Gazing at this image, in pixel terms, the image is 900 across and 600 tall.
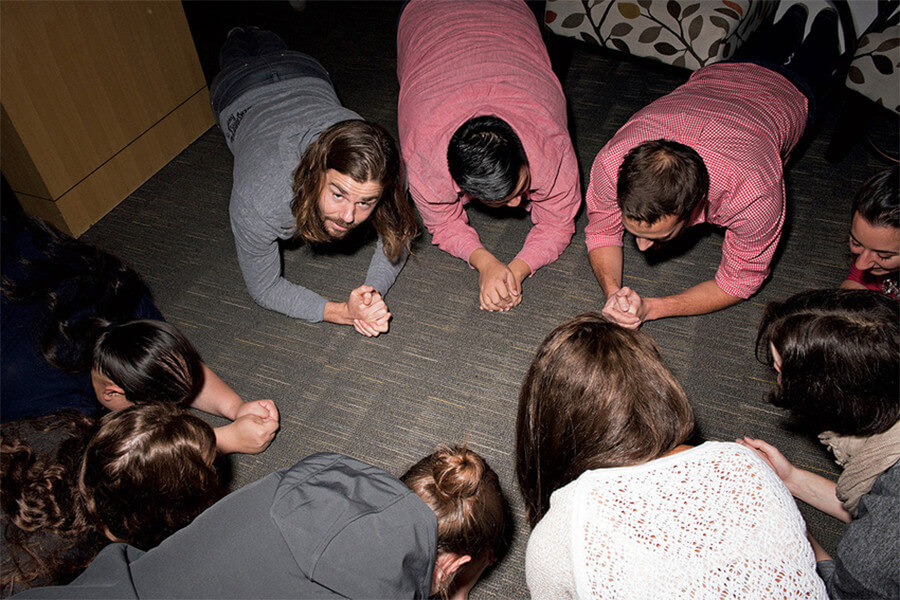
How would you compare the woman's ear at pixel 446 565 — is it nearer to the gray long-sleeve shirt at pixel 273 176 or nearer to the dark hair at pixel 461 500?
the dark hair at pixel 461 500

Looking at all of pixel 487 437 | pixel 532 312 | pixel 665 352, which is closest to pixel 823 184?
pixel 665 352

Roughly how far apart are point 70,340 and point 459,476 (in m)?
0.93

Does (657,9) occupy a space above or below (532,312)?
above

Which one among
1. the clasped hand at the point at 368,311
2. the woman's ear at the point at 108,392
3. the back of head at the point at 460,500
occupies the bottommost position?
the clasped hand at the point at 368,311

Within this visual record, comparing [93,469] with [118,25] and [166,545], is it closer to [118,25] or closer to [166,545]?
[166,545]

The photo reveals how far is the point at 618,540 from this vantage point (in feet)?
2.72

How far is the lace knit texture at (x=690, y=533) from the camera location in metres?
0.81

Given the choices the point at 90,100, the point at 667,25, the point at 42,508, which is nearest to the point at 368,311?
the point at 42,508

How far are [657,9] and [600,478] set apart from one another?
1.87 m

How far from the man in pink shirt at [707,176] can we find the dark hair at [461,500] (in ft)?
2.59

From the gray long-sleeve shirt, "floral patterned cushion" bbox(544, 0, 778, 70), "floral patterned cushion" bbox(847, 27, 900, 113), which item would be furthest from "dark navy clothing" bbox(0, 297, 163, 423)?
"floral patterned cushion" bbox(847, 27, 900, 113)

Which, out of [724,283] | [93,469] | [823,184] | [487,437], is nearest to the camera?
[93,469]

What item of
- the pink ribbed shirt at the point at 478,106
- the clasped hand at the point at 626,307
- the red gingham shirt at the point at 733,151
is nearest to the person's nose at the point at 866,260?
the red gingham shirt at the point at 733,151

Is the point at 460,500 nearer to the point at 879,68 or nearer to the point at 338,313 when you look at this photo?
the point at 338,313
